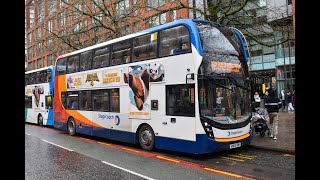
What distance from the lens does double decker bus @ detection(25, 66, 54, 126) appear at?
19344 millimetres

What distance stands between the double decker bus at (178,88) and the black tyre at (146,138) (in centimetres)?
3

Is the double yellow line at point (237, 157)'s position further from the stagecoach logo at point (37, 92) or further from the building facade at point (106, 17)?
the stagecoach logo at point (37, 92)

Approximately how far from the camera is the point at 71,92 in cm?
1434

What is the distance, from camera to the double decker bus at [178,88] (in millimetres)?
8320

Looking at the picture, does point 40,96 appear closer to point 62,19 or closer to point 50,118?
point 50,118

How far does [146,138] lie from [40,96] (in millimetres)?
13059

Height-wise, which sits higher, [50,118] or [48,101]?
[48,101]

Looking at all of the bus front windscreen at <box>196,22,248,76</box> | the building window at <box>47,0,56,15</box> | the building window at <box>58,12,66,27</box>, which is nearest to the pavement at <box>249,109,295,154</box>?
the bus front windscreen at <box>196,22,248,76</box>

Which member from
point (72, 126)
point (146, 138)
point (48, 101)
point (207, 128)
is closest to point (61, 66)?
point (72, 126)

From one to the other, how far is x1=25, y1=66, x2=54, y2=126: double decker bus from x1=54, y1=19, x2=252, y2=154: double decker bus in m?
8.49

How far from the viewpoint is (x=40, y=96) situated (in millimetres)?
20500
